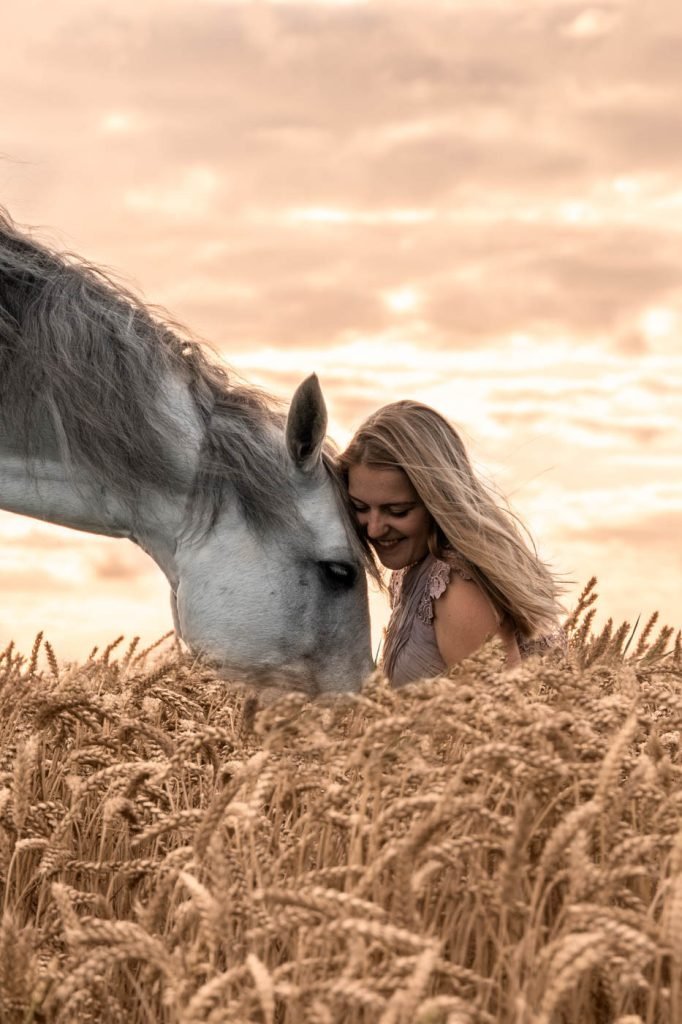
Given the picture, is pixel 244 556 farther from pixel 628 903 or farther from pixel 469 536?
pixel 628 903

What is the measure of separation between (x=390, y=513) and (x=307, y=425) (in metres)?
0.72

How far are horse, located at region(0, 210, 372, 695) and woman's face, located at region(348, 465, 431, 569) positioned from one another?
0.12 m

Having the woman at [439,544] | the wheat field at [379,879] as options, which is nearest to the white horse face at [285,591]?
the woman at [439,544]

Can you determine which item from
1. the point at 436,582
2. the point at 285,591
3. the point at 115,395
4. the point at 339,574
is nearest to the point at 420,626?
the point at 436,582

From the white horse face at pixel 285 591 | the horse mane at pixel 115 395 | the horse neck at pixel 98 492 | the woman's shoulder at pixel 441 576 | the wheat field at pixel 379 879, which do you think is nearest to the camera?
the wheat field at pixel 379 879

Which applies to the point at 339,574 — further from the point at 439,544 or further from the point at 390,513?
the point at 439,544

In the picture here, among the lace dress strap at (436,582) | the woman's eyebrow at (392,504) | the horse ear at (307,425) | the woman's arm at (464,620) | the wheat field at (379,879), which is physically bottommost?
the wheat field at (379,879)

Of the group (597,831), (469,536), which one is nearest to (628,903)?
(597,831)

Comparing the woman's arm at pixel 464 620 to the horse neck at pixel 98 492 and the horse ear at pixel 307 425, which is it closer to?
the horse ear at pixel 307 425

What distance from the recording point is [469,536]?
5578mm

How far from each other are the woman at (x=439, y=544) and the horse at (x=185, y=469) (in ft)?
0.69

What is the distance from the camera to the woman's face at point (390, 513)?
5.61 metres

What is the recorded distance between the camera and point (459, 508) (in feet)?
18.5

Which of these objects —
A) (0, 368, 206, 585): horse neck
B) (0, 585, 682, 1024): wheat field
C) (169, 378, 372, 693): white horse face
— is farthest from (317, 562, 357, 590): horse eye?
(0, 585, 682, 1024): wheat field
